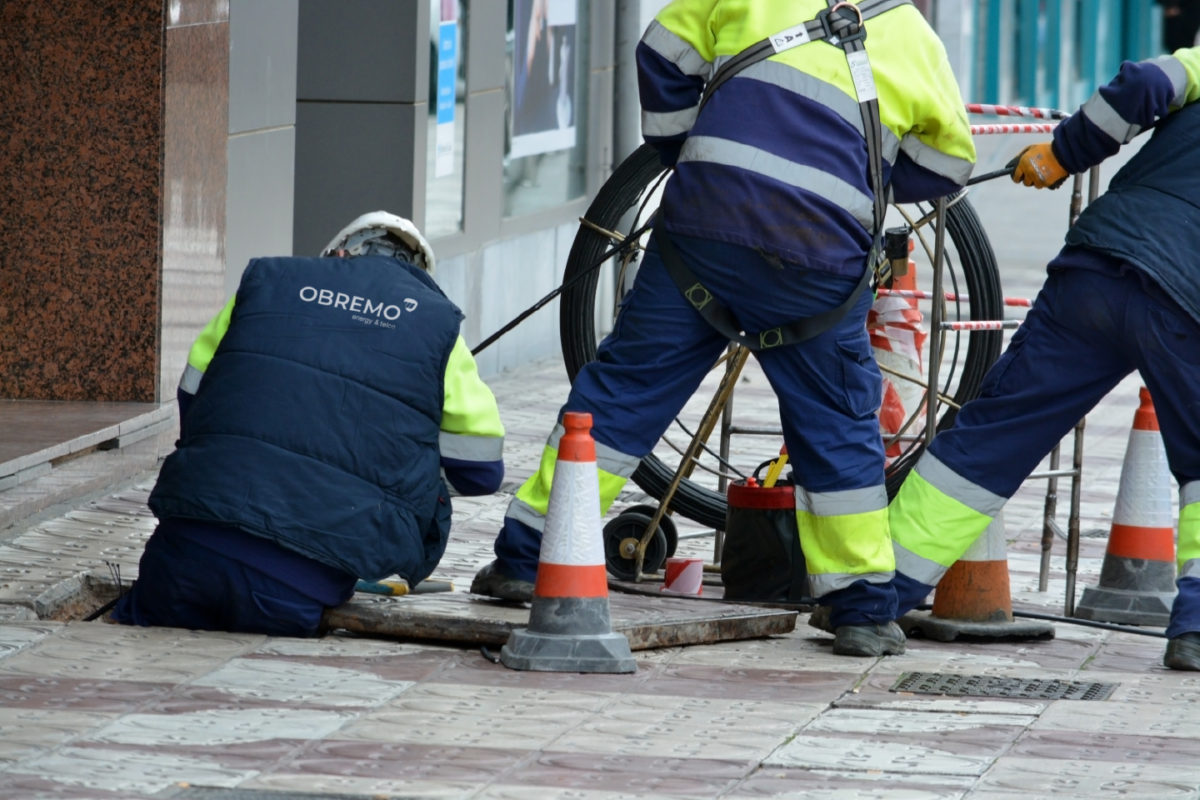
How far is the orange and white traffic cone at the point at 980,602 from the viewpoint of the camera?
5.46m

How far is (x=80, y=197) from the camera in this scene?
274 inches

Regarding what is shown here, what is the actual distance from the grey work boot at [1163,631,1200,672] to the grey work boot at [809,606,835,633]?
85 centimetres

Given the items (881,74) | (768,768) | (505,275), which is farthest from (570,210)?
(768,768)

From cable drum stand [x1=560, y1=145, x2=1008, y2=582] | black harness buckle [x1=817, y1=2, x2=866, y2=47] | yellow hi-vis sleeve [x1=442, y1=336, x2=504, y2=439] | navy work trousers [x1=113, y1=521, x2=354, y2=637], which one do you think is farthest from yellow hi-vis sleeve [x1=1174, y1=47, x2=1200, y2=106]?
navy work trousers [x1=113, y1=521, x2=354, y2=637]

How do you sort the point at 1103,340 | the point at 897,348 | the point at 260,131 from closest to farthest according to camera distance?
the point at 1103,340 → the point at 897,348 → the point at 260,131

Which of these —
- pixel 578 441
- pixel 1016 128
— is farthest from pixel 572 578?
pixel 1016 128

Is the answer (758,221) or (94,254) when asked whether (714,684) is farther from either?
(94,254)

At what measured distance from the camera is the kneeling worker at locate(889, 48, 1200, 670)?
4949 mm

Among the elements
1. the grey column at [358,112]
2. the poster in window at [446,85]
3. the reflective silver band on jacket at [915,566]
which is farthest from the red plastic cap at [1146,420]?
the poster in window at [446,85]

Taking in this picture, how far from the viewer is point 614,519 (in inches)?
242

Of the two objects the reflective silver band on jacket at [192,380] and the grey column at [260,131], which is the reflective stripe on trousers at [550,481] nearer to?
the reflective silver band on jacket at [192,380]

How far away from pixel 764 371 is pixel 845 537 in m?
0.47

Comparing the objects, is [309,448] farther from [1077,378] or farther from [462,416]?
[1077,378]

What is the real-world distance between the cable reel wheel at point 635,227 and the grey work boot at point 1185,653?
145 centimetres
